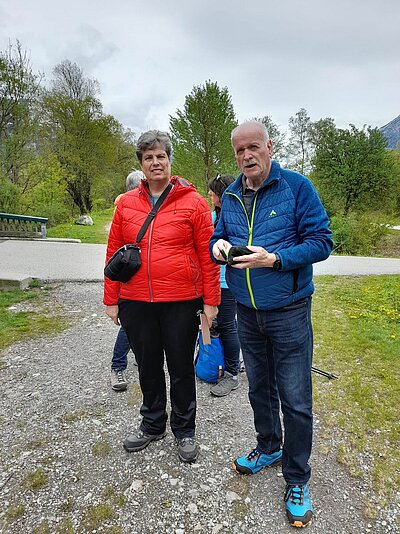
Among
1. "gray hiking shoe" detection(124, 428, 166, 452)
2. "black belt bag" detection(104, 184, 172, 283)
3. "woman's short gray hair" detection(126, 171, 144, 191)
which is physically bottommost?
"gray hiking shoe" detection(124, 428, 166, 452)

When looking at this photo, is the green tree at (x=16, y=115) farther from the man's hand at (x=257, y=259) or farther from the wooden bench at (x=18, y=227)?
the man's hand at (x=257, y=259)

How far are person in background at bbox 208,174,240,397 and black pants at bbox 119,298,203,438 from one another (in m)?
0.77

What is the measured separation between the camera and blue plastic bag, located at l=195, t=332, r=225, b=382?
3.45 meters

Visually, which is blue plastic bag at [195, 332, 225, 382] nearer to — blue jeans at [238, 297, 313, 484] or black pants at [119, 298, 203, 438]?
black pants at [119, 298, 203, 438]

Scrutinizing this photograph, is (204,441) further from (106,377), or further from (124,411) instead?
(106,377)

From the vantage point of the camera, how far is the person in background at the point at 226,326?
10.4 feet

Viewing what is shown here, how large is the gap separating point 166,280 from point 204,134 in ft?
72.8

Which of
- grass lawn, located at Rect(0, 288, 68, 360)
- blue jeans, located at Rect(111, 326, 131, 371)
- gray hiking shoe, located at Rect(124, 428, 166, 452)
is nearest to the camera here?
gray hiking shoe, located at Rect(124, 428, 166, 452)

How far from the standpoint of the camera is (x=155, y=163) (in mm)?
2256

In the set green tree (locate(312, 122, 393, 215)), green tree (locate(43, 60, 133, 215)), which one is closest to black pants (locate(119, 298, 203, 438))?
green tree (locate(312, 122, 393, 215))

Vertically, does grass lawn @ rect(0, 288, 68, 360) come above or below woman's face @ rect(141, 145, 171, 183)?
below

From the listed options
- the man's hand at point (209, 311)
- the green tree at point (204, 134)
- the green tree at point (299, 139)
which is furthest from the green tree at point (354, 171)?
the man's hand at point (209, 311)

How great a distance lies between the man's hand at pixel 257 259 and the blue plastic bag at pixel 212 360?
5.97 feet

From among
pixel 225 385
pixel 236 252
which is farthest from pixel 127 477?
pixel 236 252
